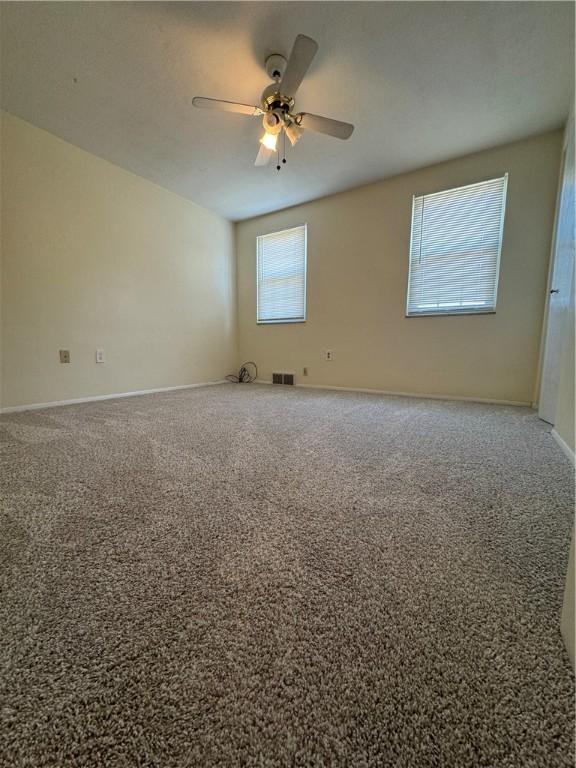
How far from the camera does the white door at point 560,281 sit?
5.78 ft

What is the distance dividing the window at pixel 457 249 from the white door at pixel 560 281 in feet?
1.32

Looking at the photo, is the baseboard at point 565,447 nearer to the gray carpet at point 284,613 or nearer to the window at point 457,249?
the gray carpet at point 284,613

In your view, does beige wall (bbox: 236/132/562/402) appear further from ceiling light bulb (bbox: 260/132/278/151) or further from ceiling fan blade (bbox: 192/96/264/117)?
ceiling fan blade (bbox: 192/96/264/117)

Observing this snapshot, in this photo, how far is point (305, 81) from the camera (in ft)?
5.86

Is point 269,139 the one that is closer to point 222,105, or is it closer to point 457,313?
point 222,105

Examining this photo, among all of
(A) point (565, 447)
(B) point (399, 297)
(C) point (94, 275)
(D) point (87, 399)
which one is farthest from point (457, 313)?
(D) point (87, 399)

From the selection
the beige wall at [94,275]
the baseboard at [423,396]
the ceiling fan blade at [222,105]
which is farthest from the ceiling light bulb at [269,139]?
the baseboard at [423,396]

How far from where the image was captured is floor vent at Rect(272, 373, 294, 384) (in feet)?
12.1

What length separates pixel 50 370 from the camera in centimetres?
238

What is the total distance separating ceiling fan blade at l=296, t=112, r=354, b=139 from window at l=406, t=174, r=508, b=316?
1.31 m

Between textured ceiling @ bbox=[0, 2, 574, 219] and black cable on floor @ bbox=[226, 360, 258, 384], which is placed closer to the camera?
textured ceiling @ bbox=[0, 2, 574, 219]

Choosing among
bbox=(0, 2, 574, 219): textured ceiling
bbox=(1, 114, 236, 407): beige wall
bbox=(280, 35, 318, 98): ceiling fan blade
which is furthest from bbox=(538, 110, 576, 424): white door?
bbox=(1, 114, 236, 407): beige wall

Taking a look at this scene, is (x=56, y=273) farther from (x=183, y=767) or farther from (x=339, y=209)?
(x=183, y=767)

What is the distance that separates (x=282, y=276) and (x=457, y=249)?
193cm
